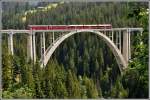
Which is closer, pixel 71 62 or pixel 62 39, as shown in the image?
pixel 62 39

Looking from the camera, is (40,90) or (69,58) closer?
(40,90)

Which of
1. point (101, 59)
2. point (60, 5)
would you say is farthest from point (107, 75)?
point (60, 5)

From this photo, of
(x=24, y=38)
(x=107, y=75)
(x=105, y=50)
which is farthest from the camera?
(x=105, y=50)

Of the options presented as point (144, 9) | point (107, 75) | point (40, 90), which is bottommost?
point (107, 75)

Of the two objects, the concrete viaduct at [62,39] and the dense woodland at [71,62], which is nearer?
the dense woodland at [71,62]

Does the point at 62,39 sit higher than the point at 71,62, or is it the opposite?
the point at 62,39

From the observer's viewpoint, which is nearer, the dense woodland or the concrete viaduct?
the dense woodland

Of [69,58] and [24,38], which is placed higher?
[24,38]

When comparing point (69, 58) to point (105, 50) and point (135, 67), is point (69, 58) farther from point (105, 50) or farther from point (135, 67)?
point (135, 67)
